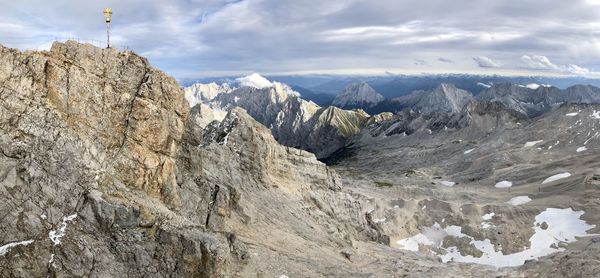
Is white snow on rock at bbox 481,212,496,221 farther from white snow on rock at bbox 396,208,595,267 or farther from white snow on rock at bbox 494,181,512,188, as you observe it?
white snow on rock at bbox 494,181,512,188

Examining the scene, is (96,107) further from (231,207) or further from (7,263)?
(231,207)

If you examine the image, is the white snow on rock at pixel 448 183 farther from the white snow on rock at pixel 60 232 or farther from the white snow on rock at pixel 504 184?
the white snow on rock at pixel 60 232

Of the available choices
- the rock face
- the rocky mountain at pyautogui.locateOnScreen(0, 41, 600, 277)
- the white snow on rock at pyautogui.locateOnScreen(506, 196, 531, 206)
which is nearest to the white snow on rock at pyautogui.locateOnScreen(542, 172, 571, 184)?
the white snow on rock at pyautogui.locateOnScreen(506, 196, 531, 206)

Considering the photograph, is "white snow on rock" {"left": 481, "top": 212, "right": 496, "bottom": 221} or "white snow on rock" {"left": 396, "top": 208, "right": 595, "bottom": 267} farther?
"white snow on rock" {"left": 481, "top": 212, "right": 496, "bottom": 221}

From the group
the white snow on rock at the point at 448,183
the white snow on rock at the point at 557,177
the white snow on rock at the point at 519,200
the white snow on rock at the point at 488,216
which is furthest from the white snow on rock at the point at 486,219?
the white snow on rock at the point at 448,183

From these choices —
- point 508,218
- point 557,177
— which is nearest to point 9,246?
point 508,218

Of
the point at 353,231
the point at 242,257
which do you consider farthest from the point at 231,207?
the point at 353,231
